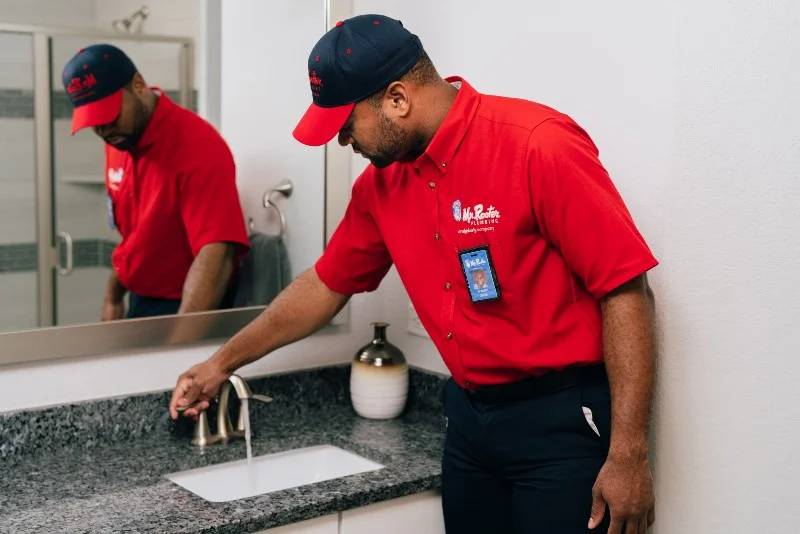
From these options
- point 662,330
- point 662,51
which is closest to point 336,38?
point 662,51

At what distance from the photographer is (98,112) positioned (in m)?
1.92

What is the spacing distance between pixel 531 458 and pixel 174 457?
754 millimetres

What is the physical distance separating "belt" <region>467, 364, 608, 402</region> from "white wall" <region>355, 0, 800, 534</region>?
182 mm

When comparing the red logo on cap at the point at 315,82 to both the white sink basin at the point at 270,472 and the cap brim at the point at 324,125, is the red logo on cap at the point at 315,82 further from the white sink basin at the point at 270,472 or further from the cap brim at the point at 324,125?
the white sink basin at the point at 270,472

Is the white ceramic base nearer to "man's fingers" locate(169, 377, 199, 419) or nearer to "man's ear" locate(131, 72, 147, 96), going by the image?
"man's fingers" locate(169, 377, 199, 419)

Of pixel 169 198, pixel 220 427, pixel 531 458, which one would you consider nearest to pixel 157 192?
pixel 169 198

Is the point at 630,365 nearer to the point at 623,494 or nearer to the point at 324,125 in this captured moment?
the point at 623,494

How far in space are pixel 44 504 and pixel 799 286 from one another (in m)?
1.30

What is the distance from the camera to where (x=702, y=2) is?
1.58 m

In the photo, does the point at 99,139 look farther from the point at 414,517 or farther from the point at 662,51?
the point at 662,51

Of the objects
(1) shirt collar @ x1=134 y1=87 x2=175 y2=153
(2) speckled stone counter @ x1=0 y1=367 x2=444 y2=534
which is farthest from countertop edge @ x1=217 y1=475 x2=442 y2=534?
(1) shirt collar @ x1=134 y1=87 x2=175 y2=153

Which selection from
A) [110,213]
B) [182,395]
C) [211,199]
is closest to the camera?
[182,395]

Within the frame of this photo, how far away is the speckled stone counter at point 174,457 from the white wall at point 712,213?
0.51 metres

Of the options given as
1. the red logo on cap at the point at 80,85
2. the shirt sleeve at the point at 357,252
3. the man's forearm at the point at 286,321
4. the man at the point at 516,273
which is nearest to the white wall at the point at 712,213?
the man at the point at 516,273
